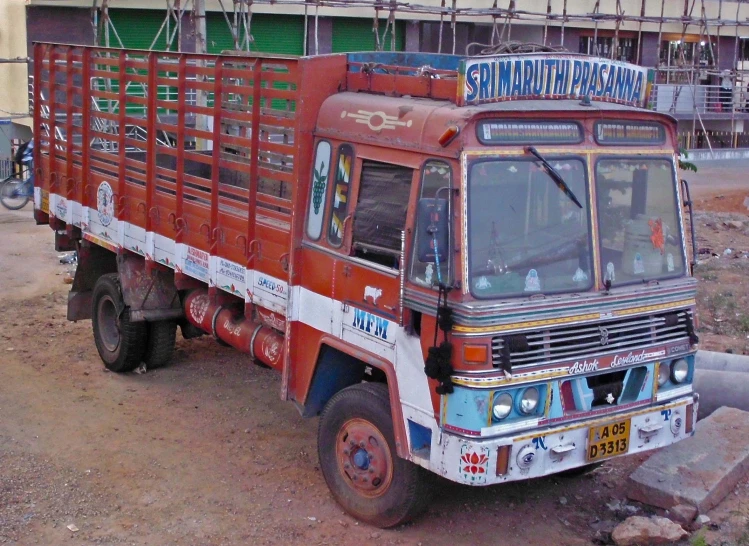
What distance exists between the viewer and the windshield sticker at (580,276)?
15.9 ft

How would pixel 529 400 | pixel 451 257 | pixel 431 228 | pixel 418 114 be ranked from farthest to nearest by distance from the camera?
pixel 418 114 → pixel 529 400 → pixel 451 257 → pixel 431 228

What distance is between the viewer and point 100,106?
323 inches

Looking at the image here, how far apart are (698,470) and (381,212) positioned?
103 inches

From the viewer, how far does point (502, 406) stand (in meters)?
4.62

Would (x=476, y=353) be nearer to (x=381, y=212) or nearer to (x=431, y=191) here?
(x=431, y=191)

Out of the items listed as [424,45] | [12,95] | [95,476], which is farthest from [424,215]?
[424,45]

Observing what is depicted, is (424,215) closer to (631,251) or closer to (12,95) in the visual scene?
(631,251)

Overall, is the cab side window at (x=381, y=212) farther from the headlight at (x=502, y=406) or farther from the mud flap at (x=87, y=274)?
the mud flap at (x=87, y=274)

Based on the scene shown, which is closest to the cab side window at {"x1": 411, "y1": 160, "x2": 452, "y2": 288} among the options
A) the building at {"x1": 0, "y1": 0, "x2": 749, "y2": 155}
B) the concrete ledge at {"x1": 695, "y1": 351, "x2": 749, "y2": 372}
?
the concrete ledge at {"x1": 695, "y1": 351, "x2": 749, "y2": 372}

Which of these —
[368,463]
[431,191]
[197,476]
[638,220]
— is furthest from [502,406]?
[197,476]

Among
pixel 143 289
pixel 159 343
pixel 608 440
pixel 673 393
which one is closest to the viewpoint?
pixel 608 440

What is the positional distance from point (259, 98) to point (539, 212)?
6.99ft

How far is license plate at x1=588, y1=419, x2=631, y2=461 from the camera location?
4.91m

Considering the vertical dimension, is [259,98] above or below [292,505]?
above
